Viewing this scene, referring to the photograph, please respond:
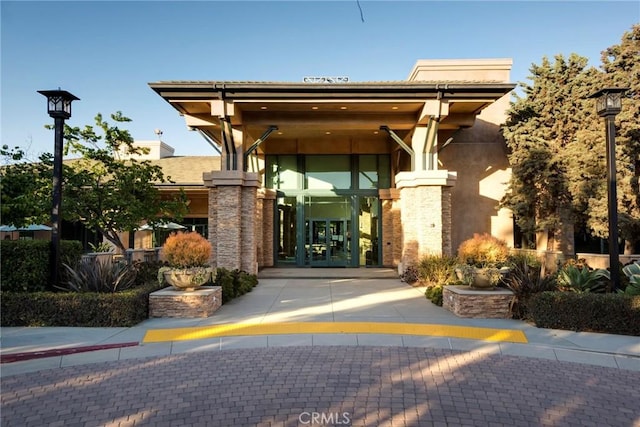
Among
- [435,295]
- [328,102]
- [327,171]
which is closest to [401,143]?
[328,102]

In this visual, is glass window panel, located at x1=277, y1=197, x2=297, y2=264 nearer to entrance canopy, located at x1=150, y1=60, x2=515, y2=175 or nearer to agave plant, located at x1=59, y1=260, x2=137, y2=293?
entrance canopy, located at x1=150, y1=60, x2=515, y2=175

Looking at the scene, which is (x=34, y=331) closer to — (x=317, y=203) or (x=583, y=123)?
(x=317, y=203)

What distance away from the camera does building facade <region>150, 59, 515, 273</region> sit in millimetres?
15180

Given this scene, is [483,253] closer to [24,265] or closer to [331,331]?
[331,331]

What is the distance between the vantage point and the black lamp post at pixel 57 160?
952 centimetres

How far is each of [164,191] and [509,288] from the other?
746 inches

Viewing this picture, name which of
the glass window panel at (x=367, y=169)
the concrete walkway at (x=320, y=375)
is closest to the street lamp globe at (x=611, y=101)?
the concrete walkway at (x=320, y=375)

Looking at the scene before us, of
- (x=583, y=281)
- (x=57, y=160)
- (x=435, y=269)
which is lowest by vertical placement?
(x=435, y=269)

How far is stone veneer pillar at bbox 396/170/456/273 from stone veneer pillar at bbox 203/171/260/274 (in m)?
6.12

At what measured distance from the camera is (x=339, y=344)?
7465 mm

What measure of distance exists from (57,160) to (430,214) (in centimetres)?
1186

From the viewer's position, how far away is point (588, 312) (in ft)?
27.0

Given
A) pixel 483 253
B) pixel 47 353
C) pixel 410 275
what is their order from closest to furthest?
pixel 47 353, pixel 483 253, pixel 410 275

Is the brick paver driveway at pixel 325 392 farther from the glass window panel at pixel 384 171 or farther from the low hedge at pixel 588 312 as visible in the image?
the glass window panel at pixel 384 171
